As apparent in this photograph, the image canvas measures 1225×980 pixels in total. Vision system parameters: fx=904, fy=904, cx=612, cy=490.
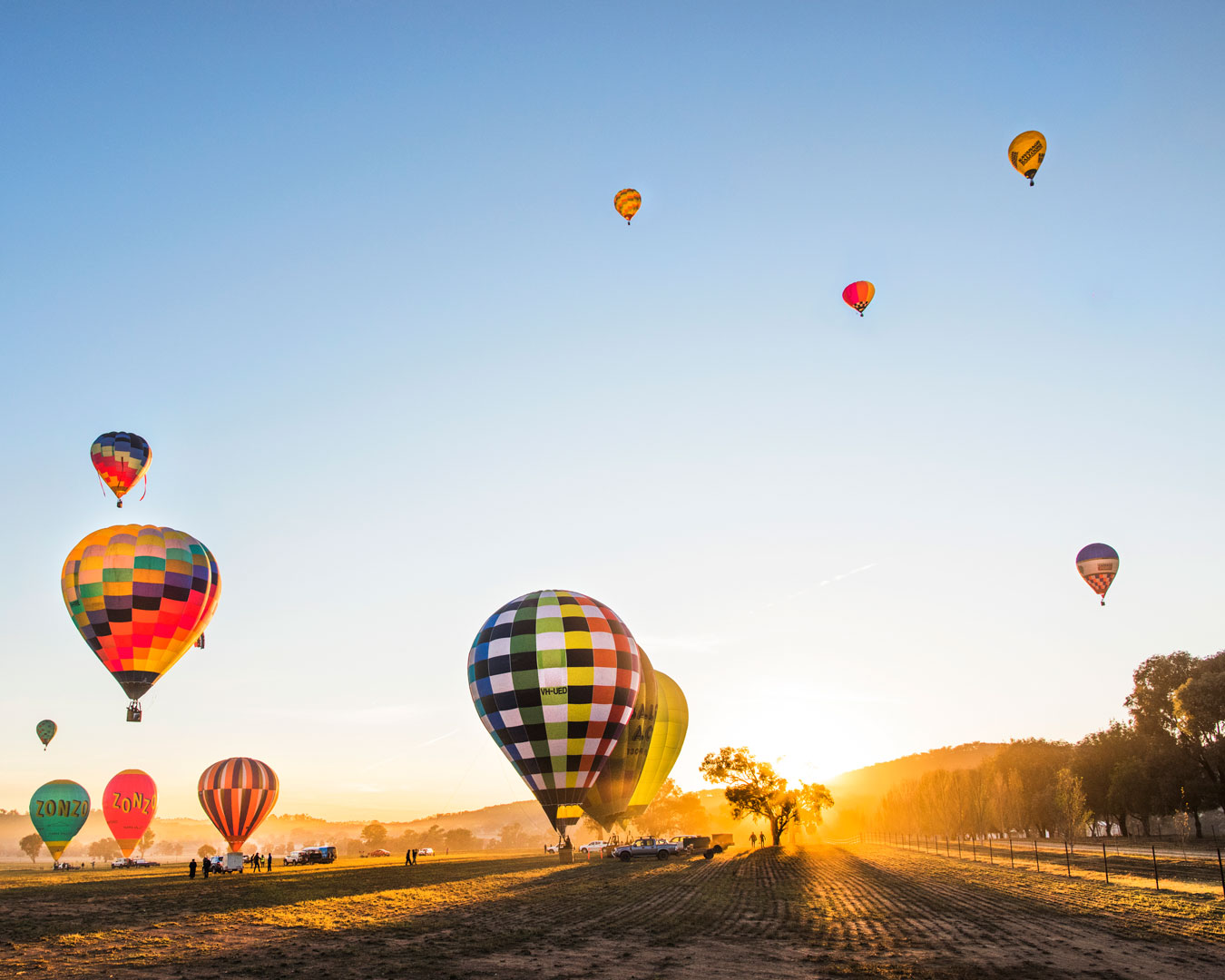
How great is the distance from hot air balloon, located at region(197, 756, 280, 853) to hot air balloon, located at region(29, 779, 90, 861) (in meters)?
26.2

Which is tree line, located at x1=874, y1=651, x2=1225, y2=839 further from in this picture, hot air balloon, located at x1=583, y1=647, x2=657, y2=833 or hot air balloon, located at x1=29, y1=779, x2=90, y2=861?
hot air balloon, located at x1=29, y1=779, x2=90, y2=861

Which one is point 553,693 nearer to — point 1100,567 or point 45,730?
point 1100,567

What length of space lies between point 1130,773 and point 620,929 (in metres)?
78.6

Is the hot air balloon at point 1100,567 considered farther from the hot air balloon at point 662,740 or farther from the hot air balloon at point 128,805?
the hot air balloon at point 128,805

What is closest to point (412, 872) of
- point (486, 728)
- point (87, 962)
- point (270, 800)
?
point (486, 728)

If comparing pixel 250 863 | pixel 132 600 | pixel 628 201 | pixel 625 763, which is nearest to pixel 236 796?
pixel 250 863

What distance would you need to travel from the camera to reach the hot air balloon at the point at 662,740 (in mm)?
70688

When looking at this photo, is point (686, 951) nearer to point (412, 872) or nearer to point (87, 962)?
point (87, 962)

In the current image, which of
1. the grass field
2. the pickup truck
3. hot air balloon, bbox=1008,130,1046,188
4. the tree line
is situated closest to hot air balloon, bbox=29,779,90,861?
the grass field

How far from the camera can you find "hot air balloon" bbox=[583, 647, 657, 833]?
53438 mm

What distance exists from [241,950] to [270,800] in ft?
185

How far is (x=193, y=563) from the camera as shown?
166 ft

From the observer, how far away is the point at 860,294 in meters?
50.3

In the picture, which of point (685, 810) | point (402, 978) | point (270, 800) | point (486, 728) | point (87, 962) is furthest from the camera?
point (685, 810)
